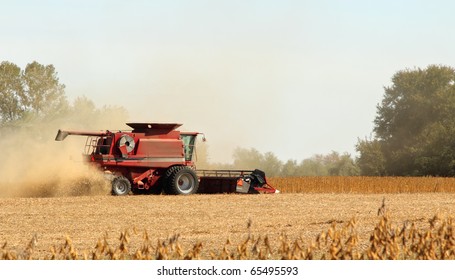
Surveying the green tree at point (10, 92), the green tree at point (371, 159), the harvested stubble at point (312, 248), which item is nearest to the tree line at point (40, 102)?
the green tree at point (10, 92)

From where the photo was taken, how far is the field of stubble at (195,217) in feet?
55.1

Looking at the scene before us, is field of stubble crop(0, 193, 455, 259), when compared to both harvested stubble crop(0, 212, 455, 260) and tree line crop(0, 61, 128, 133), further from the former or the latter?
tree line crop(0, 61, 128, 133)

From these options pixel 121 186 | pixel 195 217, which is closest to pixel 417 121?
pixel 121 186

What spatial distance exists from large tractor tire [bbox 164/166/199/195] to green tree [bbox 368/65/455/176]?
1322 inches

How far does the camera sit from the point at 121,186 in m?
28.3

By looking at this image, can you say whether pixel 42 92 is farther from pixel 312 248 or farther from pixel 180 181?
pixel 312 248

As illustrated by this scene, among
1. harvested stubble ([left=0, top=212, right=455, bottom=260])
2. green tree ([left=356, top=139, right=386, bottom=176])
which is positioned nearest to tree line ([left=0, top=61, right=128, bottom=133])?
green tree ([left=356, top=139, right=386, bottom=176])

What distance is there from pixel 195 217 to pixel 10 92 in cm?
4106

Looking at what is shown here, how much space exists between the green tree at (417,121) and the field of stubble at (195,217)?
3143 cm

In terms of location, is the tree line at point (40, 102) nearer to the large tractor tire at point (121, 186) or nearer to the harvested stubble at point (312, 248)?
the large tractor tire at point (121, 186)

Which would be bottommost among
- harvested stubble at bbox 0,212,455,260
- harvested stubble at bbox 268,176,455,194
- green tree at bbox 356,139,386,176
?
harvested stubble at bbox 0,212,455,260

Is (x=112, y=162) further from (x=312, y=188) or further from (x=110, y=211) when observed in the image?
(x=312, y=188)

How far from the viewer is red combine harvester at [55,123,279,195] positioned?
2853cm
